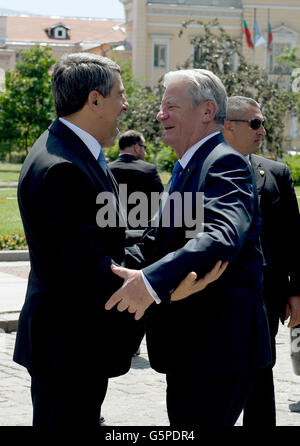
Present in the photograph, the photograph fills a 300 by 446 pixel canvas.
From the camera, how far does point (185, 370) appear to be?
3238 millimetres

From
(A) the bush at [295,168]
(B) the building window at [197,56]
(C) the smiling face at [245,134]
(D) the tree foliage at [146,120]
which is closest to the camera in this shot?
(C) the smiling face at [245,134]

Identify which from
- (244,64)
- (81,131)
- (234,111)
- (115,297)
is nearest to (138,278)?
(115,297)

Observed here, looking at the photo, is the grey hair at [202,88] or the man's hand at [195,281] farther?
the grey hair at [202,88]

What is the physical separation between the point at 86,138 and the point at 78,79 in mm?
235

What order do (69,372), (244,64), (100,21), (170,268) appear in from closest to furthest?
1. (170,268)
2. (69,372)
3. (244,64)
4. (100,21)

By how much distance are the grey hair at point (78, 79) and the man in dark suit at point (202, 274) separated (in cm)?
27

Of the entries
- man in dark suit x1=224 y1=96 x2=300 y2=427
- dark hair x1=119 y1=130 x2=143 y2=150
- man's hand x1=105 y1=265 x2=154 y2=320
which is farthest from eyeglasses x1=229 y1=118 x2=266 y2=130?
dark hair x1=119 y1=130 x2=143 y2=150

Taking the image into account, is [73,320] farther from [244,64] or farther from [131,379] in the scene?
[244,64]

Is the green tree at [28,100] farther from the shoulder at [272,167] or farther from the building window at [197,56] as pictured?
the shoulder at [272,167]

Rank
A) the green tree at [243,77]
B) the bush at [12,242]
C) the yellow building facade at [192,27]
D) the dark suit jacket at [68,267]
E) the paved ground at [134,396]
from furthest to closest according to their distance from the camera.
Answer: the yellow building facade at [192,27] → the green tree at [243,77] → the bush at [12,242] → the paved ground at [134,396] → the dark suit jacket at [68,267]


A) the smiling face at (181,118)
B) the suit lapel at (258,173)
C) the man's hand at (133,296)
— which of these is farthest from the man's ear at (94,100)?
the suit lapel at (258,173)

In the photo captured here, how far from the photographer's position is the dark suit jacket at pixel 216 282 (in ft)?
9.87

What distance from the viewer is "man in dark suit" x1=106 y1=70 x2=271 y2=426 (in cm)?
303

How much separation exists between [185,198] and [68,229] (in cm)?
48
